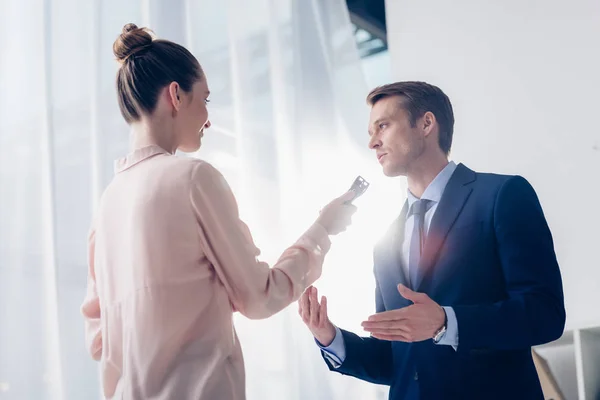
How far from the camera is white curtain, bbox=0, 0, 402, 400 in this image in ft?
5.27

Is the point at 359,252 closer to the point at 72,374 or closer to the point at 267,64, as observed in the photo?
the point at 267,64

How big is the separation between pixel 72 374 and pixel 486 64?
5.77 feet

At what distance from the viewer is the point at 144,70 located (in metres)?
1.24

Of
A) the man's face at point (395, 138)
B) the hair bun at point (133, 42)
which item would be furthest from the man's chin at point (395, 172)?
the hair bun at point (133, 42)

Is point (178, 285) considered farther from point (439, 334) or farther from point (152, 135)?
point (439, 334)

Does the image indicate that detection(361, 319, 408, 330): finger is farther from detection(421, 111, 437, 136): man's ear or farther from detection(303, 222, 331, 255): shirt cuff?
detection(421, 111, 437, 136): man's ear

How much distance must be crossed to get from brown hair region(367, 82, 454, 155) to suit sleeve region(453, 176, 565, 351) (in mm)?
289

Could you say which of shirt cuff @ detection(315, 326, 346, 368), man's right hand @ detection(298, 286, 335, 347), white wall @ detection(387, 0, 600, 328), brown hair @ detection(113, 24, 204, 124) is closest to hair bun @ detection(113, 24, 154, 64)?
brown hair @ detection(113, 24, 204, 124)

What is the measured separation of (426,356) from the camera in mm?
1428

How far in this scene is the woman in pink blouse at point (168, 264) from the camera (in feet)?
3.61

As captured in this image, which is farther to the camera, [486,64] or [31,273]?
[486,64]

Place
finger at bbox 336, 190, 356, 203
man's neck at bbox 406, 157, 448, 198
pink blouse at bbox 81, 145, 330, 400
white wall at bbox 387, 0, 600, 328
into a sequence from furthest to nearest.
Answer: white wall at bbox 387, 0, 600, 328 → man's neck at bbox 406, 157, 448, 198 → finger at bbox 336, 190, 356, 203 → pink blouse at bbox 81, 145, 330, 400

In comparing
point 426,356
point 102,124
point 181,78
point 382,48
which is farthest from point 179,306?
point 382,48

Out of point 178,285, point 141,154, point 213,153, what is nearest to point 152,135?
point 141,154
